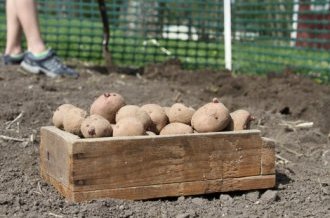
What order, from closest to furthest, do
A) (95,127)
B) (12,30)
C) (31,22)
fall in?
(95,127), (31,22), (12,30)

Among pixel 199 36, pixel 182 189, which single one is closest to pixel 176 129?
pixel 182 189

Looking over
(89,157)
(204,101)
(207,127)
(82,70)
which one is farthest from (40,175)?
(82,70)

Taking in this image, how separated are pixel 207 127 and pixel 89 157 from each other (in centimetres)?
57

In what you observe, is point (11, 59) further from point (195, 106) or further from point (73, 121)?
point (73, 121)

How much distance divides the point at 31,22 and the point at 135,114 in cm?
310

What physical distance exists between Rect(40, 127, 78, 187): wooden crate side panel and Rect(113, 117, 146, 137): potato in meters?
0.20

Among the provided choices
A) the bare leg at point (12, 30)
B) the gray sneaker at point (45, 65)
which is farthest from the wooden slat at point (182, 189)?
the bare leg at point (12, 30)

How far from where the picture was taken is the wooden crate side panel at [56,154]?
279cm

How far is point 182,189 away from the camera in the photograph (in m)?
2.95

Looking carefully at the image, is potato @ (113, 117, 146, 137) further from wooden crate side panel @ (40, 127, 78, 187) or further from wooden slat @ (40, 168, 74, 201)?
wooden slat @ (40, 168, 74, 201)

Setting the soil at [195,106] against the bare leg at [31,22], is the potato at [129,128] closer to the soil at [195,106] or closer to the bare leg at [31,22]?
the soil at [195,106]

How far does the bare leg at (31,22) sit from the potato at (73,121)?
115 inches

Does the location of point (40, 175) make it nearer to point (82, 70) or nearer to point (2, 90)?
point (2, 90)

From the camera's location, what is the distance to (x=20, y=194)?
290 cm
